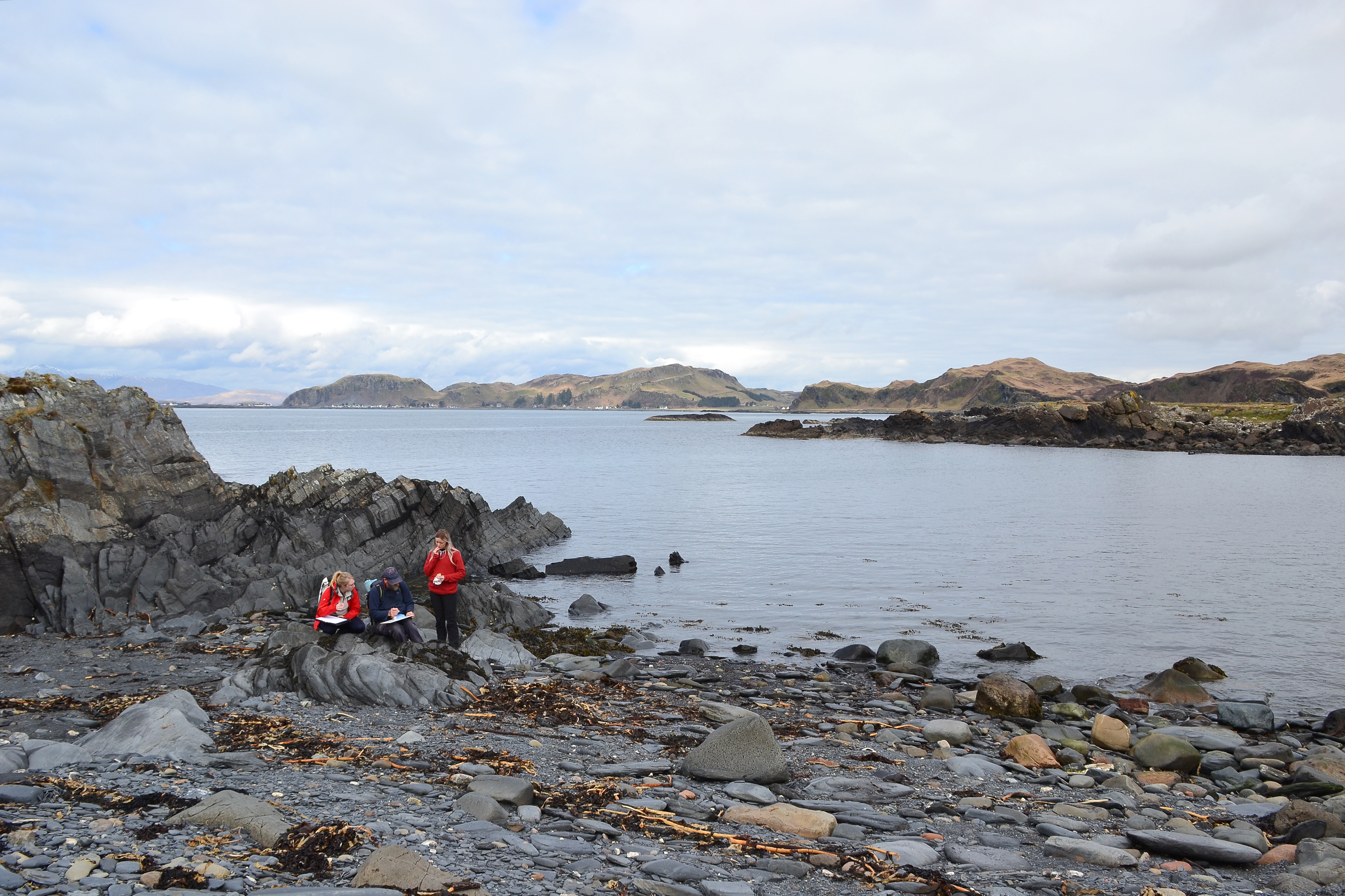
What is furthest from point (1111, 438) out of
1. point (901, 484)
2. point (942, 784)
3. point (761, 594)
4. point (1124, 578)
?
point (942, 784)

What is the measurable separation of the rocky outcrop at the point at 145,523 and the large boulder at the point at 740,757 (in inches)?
600

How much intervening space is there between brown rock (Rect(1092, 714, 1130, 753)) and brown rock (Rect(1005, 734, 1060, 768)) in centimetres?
145

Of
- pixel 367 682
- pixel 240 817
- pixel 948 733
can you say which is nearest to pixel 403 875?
pixel 240 817

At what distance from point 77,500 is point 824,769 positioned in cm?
2035

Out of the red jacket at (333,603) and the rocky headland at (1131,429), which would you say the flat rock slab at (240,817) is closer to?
the red jacket at (333,603)

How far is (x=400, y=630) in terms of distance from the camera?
1460 cm

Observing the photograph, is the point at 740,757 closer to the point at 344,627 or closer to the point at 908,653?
the point at 344,627

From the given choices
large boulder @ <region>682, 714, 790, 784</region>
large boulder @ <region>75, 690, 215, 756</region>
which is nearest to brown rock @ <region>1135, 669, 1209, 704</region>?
large boulder @ <region>682, 714, 790, 784</region>

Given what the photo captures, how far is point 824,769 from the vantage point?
10.6 m

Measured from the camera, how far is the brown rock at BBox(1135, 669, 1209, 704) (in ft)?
51.9

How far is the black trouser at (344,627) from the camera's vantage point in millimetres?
14633

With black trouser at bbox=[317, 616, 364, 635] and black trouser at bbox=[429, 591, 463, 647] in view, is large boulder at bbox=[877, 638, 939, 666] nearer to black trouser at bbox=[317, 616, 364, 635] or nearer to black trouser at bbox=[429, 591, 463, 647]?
black trouser at bbox=[429, 591, 463, 647]

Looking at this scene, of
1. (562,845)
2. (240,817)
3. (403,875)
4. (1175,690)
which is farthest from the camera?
(1175,690)

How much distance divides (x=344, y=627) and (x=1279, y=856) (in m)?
14.1
